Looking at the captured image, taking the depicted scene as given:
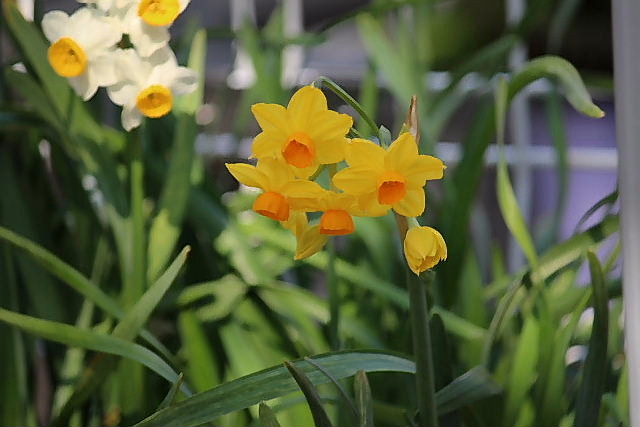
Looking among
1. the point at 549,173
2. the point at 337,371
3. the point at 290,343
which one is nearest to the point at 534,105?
the point at 549,173

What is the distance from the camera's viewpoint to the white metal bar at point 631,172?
40 centimetres

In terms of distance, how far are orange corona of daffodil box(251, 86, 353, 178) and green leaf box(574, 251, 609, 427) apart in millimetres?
200

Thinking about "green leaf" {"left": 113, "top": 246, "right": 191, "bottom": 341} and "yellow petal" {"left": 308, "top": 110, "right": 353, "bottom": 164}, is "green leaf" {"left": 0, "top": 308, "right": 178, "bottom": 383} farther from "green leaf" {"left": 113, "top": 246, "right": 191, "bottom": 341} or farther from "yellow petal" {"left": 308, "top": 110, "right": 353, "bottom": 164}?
"yellow petal" {"left": 308, "top": 110, "right": 353, "bottom": 164}

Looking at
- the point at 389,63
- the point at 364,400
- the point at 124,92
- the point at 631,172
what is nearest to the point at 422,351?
the point at 364,400

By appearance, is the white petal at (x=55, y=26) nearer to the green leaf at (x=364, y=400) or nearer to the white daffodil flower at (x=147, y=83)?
the white daffodil flower at (x=147, y=83)

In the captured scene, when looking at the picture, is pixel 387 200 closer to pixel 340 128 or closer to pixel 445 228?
pixel 340 128

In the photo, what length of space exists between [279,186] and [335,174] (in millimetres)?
31

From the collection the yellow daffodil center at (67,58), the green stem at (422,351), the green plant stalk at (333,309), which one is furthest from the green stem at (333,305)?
the yellow daffodil center at (67,58)

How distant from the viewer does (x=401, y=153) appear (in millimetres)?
363

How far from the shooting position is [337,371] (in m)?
0.43

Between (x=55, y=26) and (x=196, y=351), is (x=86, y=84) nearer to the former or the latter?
(x=55, y=26)

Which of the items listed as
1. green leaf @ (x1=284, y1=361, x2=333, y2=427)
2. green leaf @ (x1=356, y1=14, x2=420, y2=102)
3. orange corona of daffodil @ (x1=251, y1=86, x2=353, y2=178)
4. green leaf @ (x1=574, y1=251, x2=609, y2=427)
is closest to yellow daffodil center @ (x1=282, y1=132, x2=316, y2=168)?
orange corona of daffodil @ (x1=251, y1=86, x2=353, y2=178)

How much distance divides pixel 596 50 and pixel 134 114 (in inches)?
31.9

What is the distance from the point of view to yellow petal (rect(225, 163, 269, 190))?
374 mm
